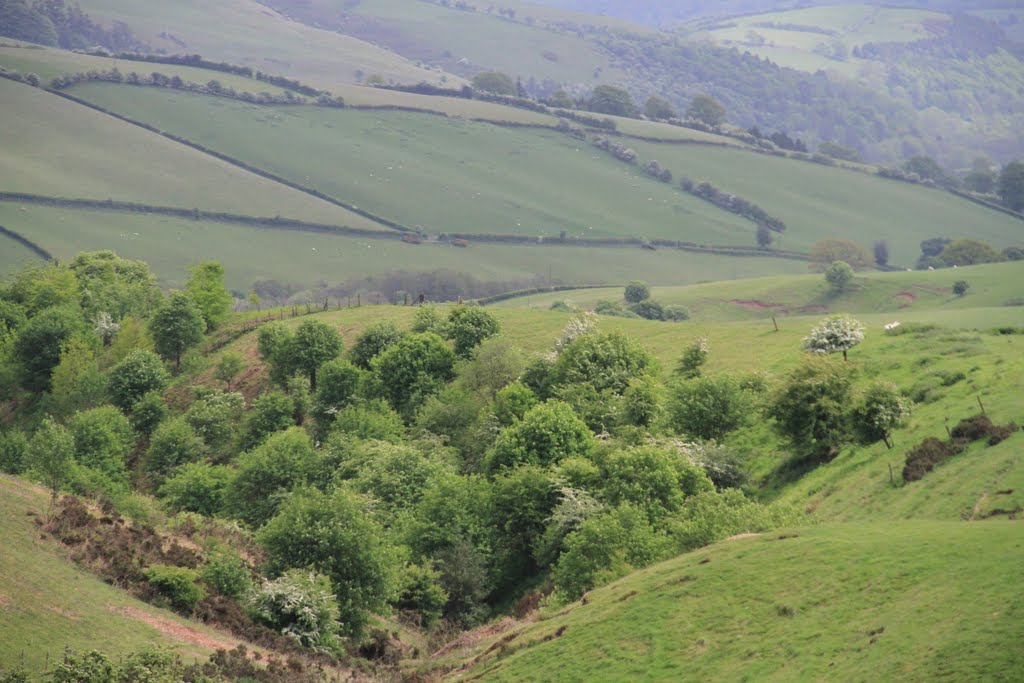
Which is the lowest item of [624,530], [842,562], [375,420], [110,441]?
[110,441]

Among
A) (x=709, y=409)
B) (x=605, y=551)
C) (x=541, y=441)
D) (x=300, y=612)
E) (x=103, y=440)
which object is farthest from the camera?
(x=103, y=440)

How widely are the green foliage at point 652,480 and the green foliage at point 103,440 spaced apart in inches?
1910

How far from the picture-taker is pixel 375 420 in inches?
4013

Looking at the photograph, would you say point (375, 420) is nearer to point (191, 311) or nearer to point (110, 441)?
point (110, 441)

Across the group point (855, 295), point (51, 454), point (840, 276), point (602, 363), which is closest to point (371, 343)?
point (602, 363)

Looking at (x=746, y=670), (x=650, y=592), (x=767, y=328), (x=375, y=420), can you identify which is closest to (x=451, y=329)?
(x=375, y=420)

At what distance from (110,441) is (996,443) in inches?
2920

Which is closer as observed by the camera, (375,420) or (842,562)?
(842,562)

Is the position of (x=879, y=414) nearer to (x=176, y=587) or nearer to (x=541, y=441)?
(x=541, y=441)

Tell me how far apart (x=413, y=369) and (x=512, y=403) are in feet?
65.9

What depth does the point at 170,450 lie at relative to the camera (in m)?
108

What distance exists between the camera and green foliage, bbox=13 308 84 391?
436 ft

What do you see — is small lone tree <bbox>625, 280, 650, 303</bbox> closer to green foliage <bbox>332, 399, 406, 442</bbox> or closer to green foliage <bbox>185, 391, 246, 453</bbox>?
green foliage <bbox>185, 391, 246, 453</bbox>

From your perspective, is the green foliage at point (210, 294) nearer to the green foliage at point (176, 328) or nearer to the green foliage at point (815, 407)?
the green foliage at point (176, 328)
